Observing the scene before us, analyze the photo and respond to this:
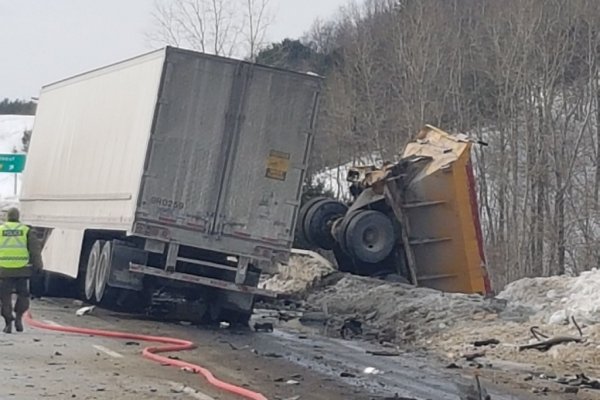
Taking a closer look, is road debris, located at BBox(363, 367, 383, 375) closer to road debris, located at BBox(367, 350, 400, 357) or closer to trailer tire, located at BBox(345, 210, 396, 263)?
road debris, located at BBox(367, 350, 400, 357)

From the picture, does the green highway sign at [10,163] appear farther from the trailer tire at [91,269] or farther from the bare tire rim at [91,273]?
the bare tire rim at [91,273]

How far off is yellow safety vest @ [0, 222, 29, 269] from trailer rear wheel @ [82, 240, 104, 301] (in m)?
3.11

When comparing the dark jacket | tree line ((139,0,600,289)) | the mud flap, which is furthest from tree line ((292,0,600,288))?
the dark jacket

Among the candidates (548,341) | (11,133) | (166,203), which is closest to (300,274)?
(166,203)

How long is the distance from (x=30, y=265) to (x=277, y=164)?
3923 millimetres

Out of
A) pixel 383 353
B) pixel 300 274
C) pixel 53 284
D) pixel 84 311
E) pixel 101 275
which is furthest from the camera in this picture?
pixel 300 274

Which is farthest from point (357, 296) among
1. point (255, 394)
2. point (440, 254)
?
point (255, 394)

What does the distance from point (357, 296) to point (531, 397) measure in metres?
10.2

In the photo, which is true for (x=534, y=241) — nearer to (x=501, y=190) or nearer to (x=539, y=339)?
(x=501, y=190)

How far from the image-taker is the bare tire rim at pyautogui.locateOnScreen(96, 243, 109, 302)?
1898 centimetres

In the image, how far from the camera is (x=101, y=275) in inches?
760

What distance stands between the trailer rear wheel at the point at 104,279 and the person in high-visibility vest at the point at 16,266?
2.23 metres

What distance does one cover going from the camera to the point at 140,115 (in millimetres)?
18359

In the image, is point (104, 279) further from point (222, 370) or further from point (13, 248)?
point (222, 370)
